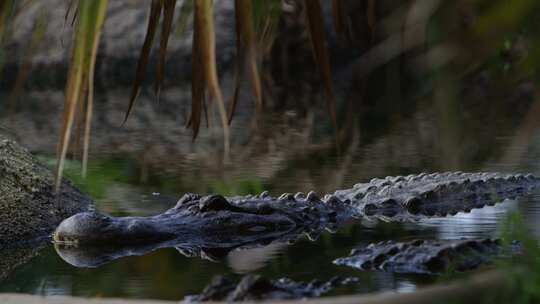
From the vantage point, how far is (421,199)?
6.61m

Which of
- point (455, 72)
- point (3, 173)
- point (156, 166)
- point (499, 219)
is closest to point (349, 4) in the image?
point (455, 72)

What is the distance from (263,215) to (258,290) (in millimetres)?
2135

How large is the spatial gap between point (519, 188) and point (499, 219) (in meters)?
1.01

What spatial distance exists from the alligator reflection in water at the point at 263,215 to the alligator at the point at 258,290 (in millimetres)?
1226

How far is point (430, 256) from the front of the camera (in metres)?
4.46

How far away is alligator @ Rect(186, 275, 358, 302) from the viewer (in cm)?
385

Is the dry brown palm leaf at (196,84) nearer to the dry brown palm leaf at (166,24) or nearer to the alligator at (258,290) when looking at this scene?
the dry brown palm leaf at (166,24)

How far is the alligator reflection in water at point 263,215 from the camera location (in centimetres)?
543

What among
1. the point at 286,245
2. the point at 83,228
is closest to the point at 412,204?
the point at 286,245

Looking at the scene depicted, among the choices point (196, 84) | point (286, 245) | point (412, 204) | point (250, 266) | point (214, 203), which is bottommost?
point (250, 266)

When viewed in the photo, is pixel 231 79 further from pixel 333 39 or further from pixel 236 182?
pixel 236 182

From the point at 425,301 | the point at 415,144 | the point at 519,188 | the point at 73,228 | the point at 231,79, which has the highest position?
the point at 231,79

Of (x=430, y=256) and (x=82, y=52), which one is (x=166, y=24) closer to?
(x=82, y=52)

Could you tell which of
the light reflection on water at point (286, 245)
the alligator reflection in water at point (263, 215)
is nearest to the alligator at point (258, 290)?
the light reflection on water at point (286, 245)
